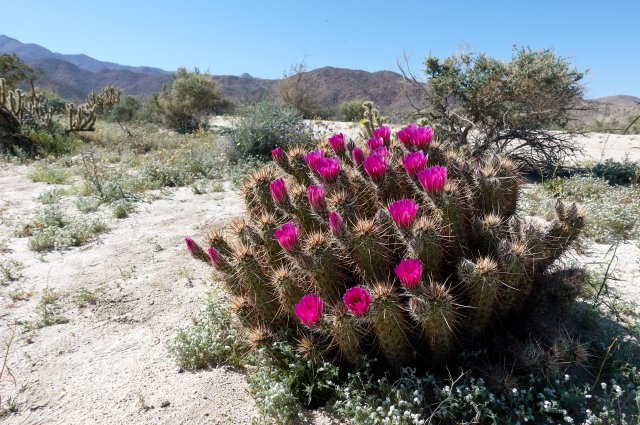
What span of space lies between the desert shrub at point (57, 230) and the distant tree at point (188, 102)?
1270 cm

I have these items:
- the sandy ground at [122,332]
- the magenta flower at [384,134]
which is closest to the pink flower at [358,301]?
the sandy ground at [122,332]

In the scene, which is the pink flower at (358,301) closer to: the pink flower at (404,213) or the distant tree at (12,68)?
the pink flower at (404,213)

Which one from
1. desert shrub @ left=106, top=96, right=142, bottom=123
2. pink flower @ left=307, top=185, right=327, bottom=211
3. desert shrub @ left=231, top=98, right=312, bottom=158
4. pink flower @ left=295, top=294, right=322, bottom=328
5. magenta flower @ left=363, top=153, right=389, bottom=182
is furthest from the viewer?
desert shrub @ left=106, top=96, right=142, bottom=123

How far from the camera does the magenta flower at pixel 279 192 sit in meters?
2.61

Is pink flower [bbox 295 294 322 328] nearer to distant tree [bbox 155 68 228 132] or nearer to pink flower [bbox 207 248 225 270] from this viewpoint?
pink flower [bbox 207 248 225 270]

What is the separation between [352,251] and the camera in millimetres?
2189

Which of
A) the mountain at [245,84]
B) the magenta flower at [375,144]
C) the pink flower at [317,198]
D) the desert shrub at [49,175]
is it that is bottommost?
the desert shrub at [49,175]

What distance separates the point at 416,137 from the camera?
2756mm

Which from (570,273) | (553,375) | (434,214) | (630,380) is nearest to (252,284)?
(434,214)

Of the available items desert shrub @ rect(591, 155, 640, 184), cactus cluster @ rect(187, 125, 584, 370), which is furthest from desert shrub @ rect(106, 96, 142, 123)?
cactus cluster @ rect(187, 125, 584, 370)

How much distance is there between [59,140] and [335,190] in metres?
11.4

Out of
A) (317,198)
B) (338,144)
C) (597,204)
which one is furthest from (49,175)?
(597,204)

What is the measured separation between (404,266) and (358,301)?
252mm

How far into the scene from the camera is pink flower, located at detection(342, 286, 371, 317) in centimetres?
193
